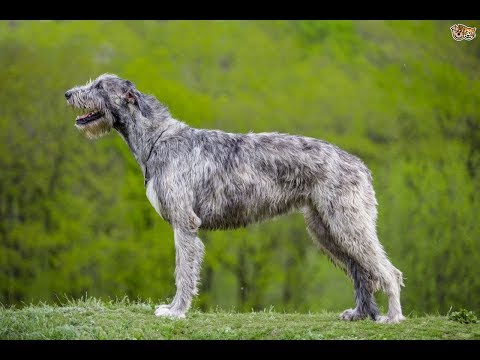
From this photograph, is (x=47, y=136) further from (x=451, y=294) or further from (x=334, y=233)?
(x=451, y=294)

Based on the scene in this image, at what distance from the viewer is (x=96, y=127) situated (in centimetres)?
977

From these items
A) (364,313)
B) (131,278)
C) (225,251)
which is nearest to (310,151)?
(364,313)

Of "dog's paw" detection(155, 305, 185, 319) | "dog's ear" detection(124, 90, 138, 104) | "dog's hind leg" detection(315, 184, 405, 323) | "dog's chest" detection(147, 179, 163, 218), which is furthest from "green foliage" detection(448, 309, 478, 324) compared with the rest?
"dog's ear" detection(124, 90, 138, 104)

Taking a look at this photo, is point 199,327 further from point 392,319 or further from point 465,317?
point 465,317

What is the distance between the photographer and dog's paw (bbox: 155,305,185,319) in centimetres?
927

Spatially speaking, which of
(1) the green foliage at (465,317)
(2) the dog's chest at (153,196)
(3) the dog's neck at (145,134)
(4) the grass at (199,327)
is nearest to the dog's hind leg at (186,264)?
(4) the grass at (199,327)

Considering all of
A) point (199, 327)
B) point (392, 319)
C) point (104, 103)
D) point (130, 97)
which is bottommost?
point (199, 327)

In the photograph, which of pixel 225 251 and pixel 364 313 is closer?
pixel 364 313

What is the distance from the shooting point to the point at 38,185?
13.0 meters

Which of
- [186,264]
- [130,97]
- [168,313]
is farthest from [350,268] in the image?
[130,97]

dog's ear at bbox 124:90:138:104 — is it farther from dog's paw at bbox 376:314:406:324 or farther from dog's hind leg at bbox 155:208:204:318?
dog's paw at bbox 376:314:406:324

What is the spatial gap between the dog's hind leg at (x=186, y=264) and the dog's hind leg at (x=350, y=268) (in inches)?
65.8

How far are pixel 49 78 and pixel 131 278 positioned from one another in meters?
4.10

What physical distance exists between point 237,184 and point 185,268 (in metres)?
1.35
